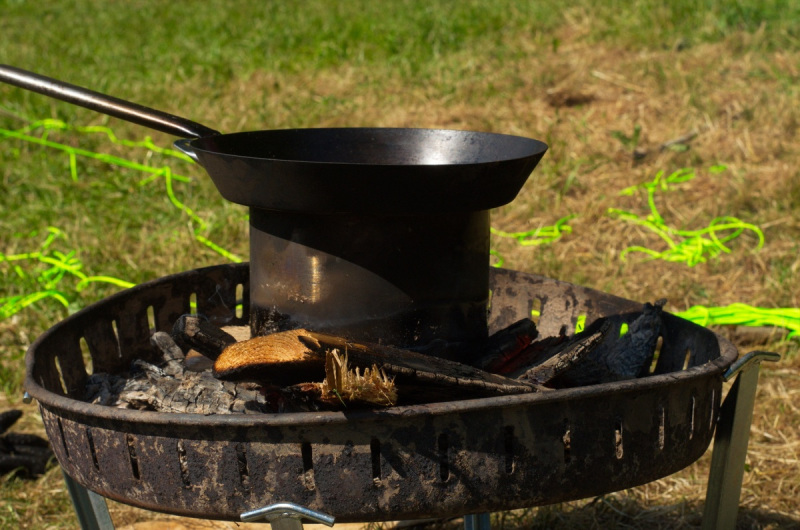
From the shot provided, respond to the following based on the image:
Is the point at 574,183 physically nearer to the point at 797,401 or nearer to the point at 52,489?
the point at 797,401

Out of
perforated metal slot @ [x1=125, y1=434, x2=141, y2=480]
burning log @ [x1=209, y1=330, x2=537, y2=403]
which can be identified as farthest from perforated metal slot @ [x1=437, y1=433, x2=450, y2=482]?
perforated metal slot @ [x1=125, y1=434, x2=141, y2=480]

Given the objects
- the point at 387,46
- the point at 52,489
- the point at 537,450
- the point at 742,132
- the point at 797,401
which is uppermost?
the point at 387,46

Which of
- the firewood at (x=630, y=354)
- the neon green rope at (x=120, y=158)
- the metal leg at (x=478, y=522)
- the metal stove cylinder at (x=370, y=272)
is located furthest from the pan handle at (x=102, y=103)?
the neon green rope at (x=120, y=158)

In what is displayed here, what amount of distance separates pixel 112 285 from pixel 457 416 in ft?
10.9

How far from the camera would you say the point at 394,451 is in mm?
1533

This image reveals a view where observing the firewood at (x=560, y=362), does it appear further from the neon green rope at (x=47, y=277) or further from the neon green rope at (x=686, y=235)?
the neon green rope at (x=686, y=235)

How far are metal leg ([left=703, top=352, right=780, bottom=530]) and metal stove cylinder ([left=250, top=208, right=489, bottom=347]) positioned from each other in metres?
0.62

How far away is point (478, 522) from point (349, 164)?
127 centimetres

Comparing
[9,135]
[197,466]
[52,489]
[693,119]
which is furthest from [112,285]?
[693,119]

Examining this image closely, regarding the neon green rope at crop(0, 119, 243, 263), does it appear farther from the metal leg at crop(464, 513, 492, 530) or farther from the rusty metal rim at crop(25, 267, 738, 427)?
the rusty metal rim at crop(25, 267, 738, 427)

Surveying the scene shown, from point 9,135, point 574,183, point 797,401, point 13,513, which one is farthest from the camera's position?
point 9,135

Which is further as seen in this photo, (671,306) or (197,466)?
(671,306)

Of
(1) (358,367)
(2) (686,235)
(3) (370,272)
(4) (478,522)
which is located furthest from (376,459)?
(2) (686,235)

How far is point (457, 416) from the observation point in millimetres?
1541
